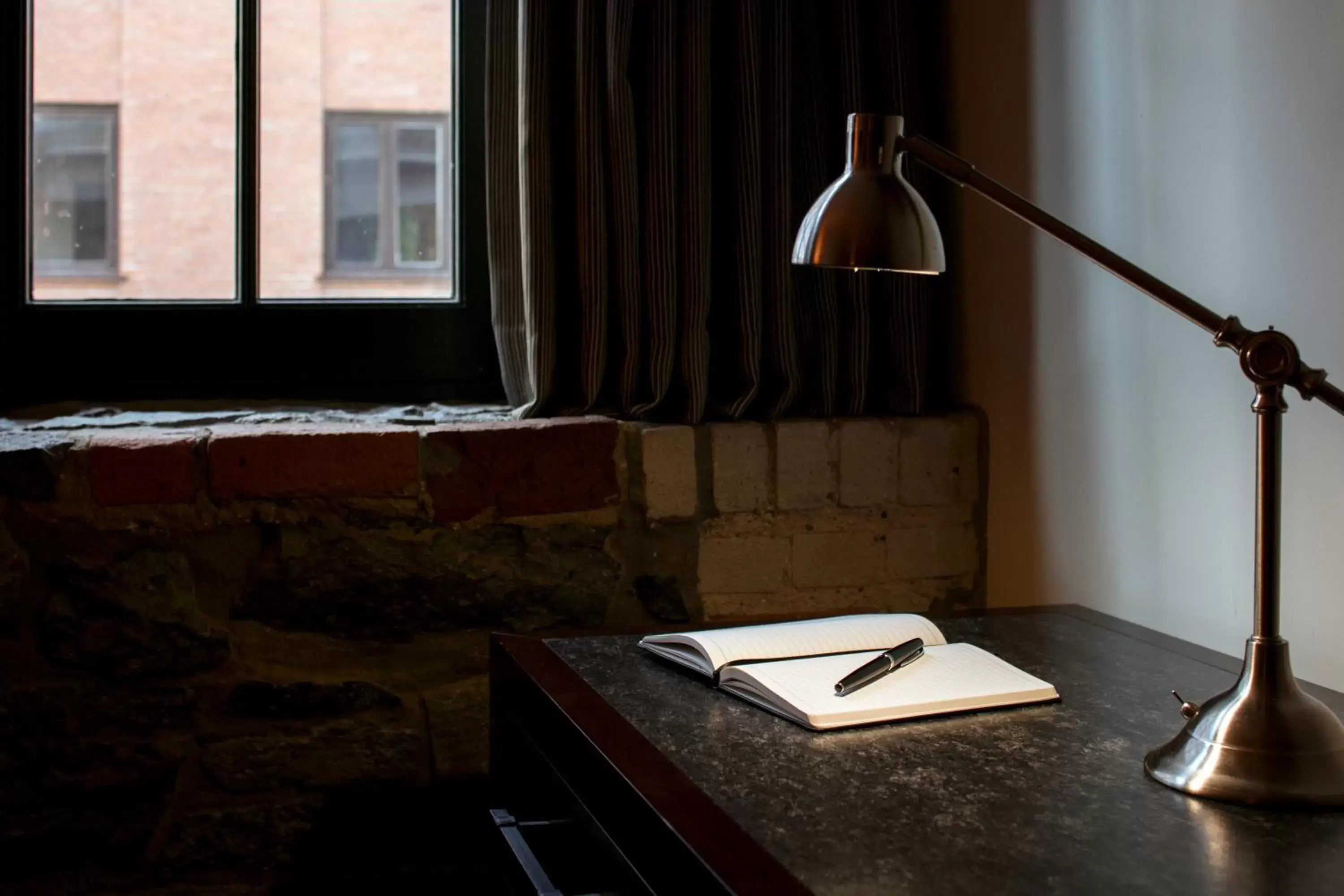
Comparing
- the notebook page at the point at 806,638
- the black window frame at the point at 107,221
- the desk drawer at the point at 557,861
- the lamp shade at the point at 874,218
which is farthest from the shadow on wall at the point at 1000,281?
the black window frame at the point at 107,221

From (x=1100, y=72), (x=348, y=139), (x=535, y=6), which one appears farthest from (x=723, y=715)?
(x=348, y=139)

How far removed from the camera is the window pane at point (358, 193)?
2086 millimetres

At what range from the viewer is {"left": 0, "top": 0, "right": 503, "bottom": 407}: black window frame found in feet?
6.46

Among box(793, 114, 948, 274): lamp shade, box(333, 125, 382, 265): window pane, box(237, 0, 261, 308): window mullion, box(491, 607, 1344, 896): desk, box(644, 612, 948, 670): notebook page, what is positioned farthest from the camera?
box(333, 125, 382, 265): window pane

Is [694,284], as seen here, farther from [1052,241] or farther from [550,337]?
[1052,241]

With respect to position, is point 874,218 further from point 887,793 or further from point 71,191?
point 71,191

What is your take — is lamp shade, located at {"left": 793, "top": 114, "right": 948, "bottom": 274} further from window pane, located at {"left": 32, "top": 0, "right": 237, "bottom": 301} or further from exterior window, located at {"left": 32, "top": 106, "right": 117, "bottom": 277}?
exterior window, located at {"left": 32, "top": 106, "right": 117, "bottom": 277}

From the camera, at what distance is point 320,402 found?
206 centimetres

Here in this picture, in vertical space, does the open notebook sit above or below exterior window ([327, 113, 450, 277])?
below

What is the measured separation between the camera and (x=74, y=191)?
6.59 feet

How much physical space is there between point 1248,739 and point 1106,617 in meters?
0.59

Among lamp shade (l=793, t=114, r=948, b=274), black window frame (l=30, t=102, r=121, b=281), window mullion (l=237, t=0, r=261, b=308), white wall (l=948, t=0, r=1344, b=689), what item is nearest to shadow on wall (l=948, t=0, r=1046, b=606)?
white wall (l=948, t=0, r=1344, b=689)

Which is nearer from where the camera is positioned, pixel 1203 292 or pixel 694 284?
pixel 1203 292

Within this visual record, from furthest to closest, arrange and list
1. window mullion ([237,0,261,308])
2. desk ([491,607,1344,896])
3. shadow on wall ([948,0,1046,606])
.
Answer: window mullion ([237,0,261,308]) < shadow on wall ([948,0,1046,606]) < desk ([491,607,1344,896])
